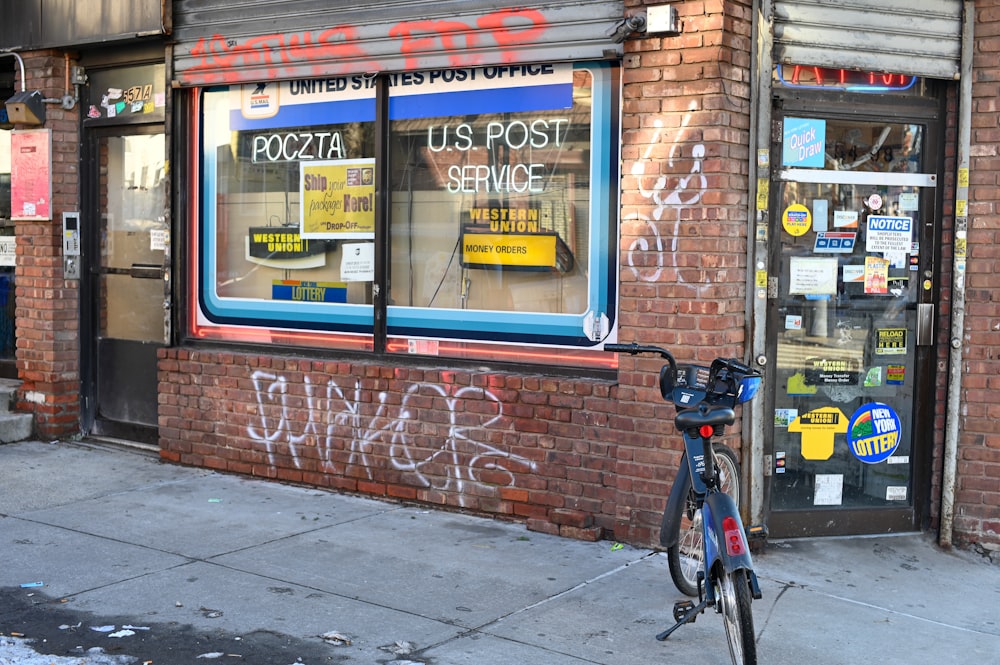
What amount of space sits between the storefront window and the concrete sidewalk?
4.33 ft

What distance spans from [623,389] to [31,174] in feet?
18.7

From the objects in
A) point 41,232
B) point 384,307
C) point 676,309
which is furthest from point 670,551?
point 41,232

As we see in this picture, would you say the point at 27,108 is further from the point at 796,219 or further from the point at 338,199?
the point at 796,219

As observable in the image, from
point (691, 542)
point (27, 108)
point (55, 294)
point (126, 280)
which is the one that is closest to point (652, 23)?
point (691, 542)

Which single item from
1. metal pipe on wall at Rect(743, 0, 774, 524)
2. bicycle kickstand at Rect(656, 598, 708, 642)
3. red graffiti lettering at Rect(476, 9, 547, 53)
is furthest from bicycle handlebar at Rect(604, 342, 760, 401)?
red graffiti lettering at Rect(476, 9, 547, 53)

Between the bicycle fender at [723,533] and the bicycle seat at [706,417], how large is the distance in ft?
1.00

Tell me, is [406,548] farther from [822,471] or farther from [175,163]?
[175,163]

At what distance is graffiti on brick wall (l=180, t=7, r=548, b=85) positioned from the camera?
680 centimetres

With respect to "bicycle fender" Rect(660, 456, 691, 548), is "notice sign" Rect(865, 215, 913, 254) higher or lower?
higher

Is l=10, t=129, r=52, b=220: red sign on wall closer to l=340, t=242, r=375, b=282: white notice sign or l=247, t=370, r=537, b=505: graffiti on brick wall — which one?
l=247, t=370, r=537, b=505: graffiti on brick wall

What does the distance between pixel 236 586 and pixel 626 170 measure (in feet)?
10.3

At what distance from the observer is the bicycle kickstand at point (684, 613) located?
15.9ft

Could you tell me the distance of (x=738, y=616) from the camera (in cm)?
433

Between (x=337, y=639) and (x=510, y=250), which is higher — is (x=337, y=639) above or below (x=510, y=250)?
below
